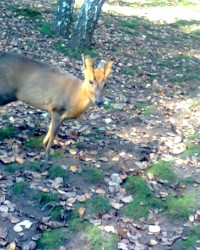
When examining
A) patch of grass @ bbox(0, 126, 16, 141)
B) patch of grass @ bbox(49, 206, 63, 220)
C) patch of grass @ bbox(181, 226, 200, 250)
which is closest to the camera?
patch of grass @ bbox(181, 226, 200, 250)

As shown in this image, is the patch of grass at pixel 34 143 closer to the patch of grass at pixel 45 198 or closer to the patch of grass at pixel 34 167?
the patch of grass at pixel 34 167

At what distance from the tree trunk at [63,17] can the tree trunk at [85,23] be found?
73 centimetres

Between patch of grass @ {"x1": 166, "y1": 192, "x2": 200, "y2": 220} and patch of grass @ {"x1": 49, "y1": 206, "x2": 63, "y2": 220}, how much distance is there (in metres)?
1.43

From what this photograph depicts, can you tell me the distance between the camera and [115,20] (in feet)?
53.4

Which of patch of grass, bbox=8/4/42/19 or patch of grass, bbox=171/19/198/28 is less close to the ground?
patch of grass, bbox=8/4/42/19

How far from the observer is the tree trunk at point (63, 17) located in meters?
12.7

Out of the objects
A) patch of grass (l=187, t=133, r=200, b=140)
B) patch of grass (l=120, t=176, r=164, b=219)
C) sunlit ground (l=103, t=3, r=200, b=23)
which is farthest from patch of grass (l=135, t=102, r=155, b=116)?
sunlit ground (l=103, t=3, r=200, b=23)

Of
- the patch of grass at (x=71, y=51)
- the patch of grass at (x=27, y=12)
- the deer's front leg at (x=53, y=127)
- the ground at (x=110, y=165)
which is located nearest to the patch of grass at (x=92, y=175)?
the ground at (x=110, y=165)

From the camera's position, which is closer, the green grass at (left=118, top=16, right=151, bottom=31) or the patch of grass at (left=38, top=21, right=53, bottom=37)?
the patch of grass at (left=38, top=21, right=53, bottom=37)

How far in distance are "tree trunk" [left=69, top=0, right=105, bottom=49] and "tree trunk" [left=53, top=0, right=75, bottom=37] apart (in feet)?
Answer: 2.40

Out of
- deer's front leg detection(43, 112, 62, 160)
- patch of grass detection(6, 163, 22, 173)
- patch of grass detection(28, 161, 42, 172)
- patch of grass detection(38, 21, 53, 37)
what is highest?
deer's front leg detection(43, 112, 62, 160)

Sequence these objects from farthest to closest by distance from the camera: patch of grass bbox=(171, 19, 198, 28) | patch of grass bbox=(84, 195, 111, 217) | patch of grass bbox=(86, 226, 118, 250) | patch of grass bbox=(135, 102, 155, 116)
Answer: patch of grass bbox=(171, 19, 198, 28) → patch of grass bbox=(135, 102, 155, 116) → patch of grass bbox=(84, 195, 111, 217) → patch of grass bbox=(86, 226, 118, 250)

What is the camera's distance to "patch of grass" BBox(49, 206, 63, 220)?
20.1 ft

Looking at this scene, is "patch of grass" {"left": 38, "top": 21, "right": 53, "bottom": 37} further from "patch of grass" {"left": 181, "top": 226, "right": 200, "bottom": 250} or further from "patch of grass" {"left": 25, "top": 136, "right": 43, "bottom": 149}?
"patch of grass" {"left": 181, "top": 226, "right": 200, "bottom": 250}
